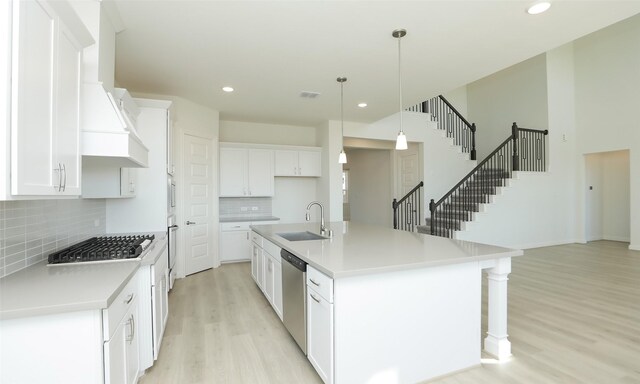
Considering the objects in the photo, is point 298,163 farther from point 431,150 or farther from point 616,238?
point 616,238

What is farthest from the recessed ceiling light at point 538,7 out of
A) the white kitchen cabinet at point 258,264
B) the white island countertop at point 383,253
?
the white kitchen cabinet at point 258,264

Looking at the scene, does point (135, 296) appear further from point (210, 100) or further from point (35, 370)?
point (210, 100)

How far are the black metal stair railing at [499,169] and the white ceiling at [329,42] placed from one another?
3.22 meters

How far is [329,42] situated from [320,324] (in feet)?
8.54

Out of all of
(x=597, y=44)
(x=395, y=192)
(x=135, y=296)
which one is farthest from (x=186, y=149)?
(x=597, y=44)

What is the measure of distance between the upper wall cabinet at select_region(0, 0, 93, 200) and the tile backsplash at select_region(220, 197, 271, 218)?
4.48 metres

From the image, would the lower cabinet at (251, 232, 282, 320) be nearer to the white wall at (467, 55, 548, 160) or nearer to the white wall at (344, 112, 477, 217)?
the white wall at (344, 112, 477, 217)

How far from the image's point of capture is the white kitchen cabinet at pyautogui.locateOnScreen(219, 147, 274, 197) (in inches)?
230

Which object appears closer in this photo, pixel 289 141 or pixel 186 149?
pixel 186 149

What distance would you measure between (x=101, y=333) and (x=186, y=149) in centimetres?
391

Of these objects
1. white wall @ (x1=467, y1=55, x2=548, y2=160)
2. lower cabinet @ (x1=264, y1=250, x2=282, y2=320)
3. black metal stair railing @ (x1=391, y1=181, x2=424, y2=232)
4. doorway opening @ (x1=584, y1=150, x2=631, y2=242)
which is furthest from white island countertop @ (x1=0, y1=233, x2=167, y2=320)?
doorway opening @ (x1=584, y1=150, x2=631, y2=242)

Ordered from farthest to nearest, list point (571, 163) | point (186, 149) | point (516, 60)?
1. point (571, 163)
2. point (186, 149)
3. point (516, 60)

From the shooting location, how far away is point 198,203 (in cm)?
516

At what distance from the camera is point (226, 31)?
2854mm
